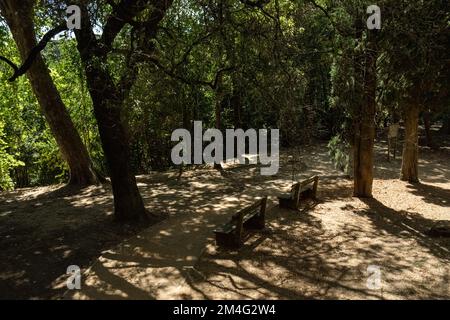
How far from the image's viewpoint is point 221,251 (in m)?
7.45

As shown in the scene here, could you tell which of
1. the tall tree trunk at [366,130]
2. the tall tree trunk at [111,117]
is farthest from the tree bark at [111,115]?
the tall tree trunk at [366,130]

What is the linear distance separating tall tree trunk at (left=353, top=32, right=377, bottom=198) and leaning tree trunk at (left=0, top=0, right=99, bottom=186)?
→ 8030 mm

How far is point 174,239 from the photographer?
788 centimetres

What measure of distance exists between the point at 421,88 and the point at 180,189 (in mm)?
7623

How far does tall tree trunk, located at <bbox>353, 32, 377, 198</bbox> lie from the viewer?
1027 centimetres

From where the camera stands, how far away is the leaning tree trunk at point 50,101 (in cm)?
1202

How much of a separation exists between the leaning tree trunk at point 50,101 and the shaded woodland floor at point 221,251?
0.96 meters

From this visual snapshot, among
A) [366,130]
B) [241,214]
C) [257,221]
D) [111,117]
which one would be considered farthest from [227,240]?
[366,130]

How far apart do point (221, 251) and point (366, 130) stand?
571cm

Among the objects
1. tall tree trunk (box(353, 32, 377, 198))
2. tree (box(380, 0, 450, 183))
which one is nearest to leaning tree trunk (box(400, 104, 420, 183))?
tree (box(380, 0, 450, 183))

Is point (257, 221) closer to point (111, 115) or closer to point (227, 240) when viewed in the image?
point (227, 240)

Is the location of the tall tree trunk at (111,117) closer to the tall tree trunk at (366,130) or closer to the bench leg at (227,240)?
the bench leg at (227,240)

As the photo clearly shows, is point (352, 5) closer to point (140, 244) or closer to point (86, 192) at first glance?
point (140, 244)
